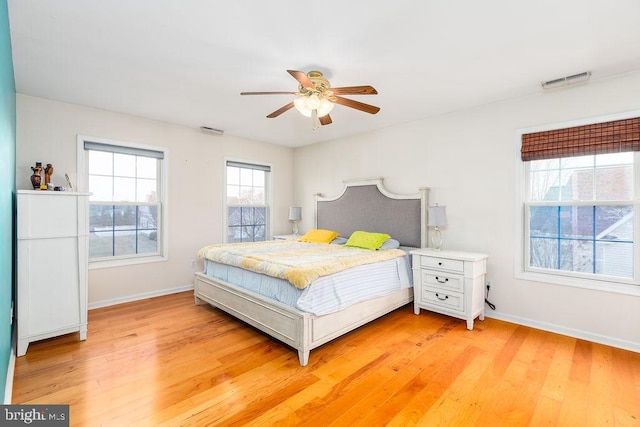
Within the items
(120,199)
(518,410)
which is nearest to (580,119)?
(518,410)

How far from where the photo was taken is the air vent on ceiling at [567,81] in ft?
8.50

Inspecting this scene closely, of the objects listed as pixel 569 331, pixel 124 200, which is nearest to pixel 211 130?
pixel 124 200

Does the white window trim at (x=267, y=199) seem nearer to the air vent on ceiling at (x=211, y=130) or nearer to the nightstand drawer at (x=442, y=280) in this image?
the air vent on ceiling at (x=211, y=130)

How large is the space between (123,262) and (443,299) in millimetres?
3900

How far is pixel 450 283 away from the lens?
313cm

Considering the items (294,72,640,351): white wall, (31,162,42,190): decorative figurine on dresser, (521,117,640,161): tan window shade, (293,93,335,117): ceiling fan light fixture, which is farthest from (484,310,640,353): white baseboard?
(31,162,42,190): decorative figurine on dresser

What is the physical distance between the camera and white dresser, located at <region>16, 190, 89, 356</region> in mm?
2432

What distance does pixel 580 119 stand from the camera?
279cm

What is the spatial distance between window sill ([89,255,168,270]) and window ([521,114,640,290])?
4.54 metres

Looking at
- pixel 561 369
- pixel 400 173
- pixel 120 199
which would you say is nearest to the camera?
pixel 561 369

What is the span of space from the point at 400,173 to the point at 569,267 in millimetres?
2105

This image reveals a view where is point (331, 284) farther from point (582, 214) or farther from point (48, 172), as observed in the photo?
point (48, 172)

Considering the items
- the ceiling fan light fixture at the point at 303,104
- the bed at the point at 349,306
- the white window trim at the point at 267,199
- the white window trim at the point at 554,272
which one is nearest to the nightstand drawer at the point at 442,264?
the bed at the point at 349,306

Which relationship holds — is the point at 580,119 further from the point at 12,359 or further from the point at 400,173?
the point at 12,359
